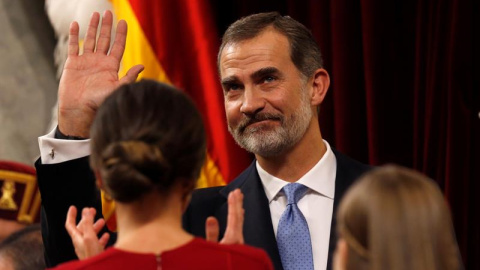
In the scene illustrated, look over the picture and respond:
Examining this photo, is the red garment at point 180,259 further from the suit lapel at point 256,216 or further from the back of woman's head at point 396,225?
the suit lapel at point 256,216

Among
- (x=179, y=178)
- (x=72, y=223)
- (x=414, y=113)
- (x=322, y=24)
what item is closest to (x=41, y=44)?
(x=322, y=24)

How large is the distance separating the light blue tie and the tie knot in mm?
10

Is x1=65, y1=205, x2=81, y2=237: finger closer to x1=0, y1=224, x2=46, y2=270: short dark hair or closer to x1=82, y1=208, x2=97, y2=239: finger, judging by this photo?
x1=82, y1=208, x2=97, y2=239: finger

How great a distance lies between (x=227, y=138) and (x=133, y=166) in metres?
1.82

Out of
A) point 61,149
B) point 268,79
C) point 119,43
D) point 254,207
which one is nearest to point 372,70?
point 268,79

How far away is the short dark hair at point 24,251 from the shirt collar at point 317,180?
0.61 m

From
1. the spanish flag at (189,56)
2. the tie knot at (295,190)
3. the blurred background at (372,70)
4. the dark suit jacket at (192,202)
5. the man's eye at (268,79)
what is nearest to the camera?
the dark suit jacket at (192,202)

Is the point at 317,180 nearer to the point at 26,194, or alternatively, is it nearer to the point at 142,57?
the point at 142,57

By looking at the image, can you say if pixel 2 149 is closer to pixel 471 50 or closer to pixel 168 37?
pixel 168 37

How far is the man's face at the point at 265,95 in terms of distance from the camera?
2.52 m

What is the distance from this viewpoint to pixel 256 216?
7.92 ft

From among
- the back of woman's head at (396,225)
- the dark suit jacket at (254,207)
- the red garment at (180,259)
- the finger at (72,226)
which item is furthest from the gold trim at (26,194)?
the back of woman's head at (396,225)

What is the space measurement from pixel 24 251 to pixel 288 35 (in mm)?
897

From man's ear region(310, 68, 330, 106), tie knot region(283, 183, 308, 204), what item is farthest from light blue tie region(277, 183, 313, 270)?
man's ear region(310, 68, 330, 106)
